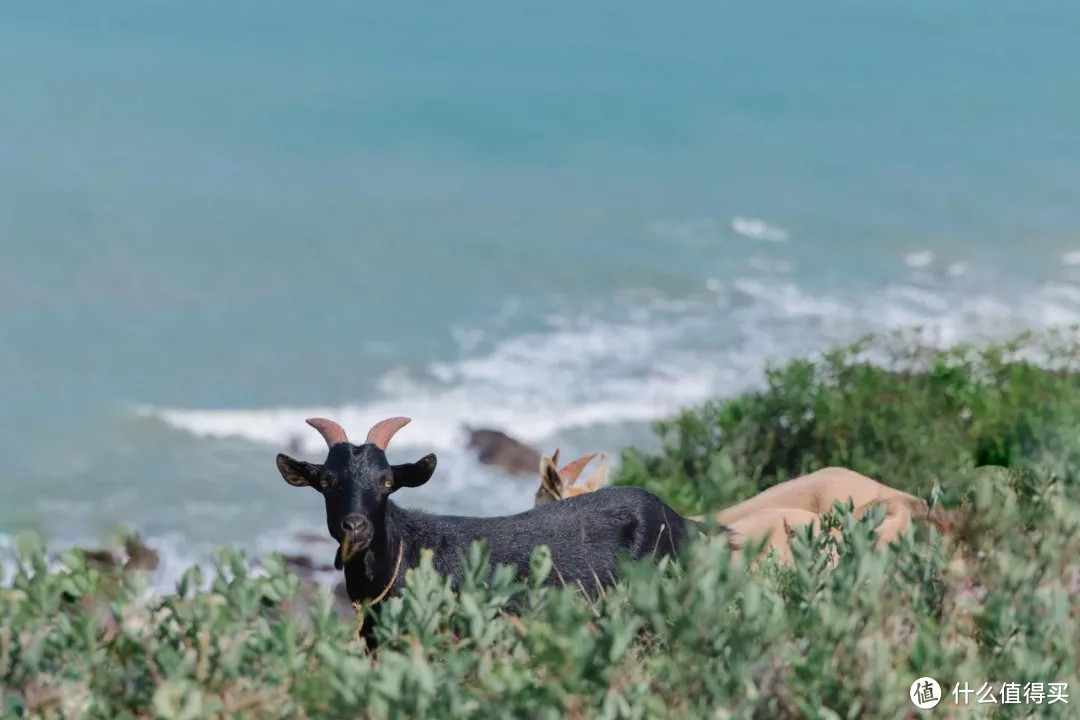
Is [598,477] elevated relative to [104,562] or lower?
elevated

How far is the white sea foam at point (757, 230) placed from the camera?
99.6ft

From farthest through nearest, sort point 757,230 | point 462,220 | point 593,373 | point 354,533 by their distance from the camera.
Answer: point 757,230 → point 462,220 → point 593,373 → point 354,533

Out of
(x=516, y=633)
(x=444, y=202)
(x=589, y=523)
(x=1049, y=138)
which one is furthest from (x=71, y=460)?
(x=1049, y=138)

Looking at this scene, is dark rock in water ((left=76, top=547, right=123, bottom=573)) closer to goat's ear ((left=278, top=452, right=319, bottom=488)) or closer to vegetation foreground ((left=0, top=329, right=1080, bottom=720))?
vegetation foreground ((left=0, top=329, right=1080, bottom=720))

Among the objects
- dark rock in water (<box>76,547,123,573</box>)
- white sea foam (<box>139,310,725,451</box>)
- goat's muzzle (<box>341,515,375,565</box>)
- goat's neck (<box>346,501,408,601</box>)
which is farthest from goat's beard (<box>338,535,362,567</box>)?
white sea foam (<box>139,310,725,451</box>)

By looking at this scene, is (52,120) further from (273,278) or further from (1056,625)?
(1056,625)

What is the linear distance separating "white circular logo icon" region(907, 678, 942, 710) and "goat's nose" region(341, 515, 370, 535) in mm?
3342

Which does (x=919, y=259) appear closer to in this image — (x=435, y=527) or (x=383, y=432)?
(x=435, y=527)

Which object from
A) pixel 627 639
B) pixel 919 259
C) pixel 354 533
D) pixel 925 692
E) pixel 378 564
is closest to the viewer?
pixel 627 639

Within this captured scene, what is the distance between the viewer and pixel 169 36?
41531mm

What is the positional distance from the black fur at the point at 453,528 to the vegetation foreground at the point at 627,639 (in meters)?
1.86

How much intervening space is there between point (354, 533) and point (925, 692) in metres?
3.37

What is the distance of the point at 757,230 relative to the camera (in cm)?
3073

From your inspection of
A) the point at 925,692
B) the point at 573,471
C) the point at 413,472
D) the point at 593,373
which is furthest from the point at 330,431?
the point at 593,373
